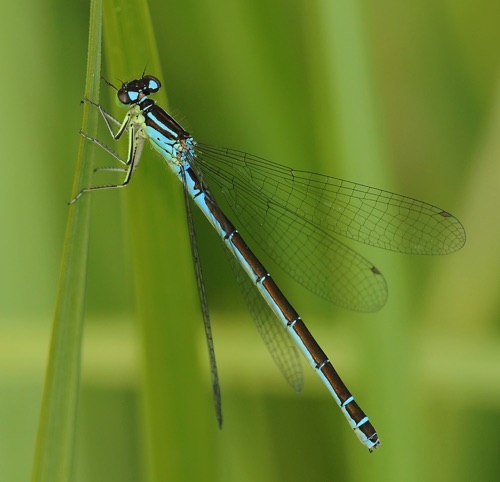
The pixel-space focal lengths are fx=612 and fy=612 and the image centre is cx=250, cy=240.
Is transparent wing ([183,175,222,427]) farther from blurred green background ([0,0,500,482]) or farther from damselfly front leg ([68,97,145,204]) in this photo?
damselfly front leg ([68,97,145,204])

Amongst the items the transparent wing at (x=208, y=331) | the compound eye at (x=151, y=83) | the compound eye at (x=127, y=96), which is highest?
the compound eye at (x=127, y=96)

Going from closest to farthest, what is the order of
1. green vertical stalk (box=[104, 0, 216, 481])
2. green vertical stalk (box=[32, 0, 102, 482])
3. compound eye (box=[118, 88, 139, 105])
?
green vertical stalk (box=[32, 0, 102, 482]) < green vertical stalk (box=[104, 0, 216, 481]) < compound eye (box=[118, 88, 139, 105])

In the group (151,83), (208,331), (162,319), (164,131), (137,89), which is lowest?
(162,319)

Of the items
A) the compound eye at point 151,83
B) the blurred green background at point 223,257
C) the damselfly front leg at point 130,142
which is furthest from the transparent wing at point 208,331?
the compound eye at point 151,83

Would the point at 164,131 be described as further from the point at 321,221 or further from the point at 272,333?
the point at 272,333

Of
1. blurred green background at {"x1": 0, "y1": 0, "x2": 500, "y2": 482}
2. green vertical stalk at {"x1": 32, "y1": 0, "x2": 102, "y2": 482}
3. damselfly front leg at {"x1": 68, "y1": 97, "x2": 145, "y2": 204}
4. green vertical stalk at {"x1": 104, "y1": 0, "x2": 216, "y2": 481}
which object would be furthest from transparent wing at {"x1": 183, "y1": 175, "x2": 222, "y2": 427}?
green vertical stalk at {"x1": 32, "y1": 0, "x2": 102, "y2": 482}

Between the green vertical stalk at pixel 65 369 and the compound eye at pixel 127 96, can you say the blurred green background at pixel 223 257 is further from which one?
the green vertical stalk at pixel 65 369

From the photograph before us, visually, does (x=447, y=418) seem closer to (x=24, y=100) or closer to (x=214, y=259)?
(x=214, y=259)

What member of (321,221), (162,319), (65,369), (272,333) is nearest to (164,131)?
(321,221)
